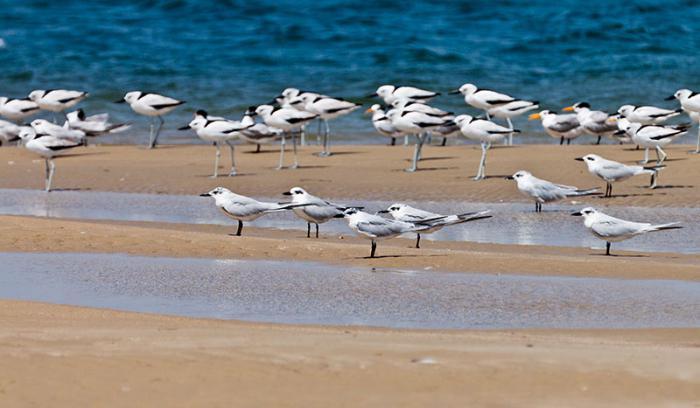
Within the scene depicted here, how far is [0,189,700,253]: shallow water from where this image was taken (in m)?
12.2

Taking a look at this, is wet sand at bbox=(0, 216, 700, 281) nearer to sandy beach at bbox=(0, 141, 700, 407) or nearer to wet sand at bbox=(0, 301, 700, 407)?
sandy beach at bbox=(0, 141, 700, 407)

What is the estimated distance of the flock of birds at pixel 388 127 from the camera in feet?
46.5

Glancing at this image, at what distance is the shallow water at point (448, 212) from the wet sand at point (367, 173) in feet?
1.72

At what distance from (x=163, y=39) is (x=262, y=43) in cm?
236

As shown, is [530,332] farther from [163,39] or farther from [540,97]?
[163,39]

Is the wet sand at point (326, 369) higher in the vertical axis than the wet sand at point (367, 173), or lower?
higher

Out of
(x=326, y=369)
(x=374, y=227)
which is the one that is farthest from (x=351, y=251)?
(x=326, y=369)

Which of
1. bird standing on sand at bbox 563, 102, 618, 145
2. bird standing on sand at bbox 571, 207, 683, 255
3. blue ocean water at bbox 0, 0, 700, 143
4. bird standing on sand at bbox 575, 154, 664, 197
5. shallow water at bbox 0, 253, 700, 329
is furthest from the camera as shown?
blue ocean water at bbox 0, 0, 700, 143

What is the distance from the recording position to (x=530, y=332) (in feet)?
24.6

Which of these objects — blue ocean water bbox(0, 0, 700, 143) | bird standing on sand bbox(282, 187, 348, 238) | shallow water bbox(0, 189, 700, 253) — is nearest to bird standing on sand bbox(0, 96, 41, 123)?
blue ocean water bbox(0, 0, 700, 143)

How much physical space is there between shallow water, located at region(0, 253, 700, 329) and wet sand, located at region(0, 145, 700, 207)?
5.68 m

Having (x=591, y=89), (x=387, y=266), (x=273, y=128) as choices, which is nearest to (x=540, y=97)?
(x=591, y=89)

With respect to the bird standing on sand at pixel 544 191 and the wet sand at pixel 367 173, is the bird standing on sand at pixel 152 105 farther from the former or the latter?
the bird standing on sand at pixel 544 191

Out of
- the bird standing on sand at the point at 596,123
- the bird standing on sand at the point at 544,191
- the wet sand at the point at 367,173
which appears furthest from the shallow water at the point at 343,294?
the bird standing on sand at the point at 596,123
